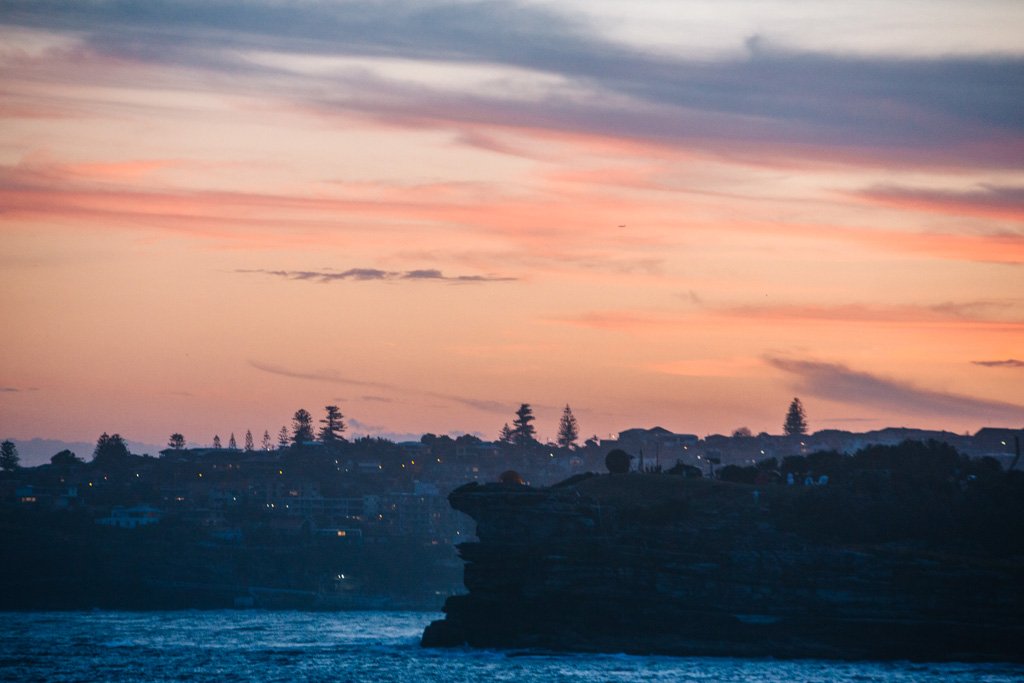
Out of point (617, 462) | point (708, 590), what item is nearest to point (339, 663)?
point (708, 590)

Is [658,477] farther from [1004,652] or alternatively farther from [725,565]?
[1004,652]

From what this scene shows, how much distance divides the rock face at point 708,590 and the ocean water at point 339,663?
9.27ft

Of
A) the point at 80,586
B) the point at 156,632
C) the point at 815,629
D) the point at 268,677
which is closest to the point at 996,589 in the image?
the point at 815,629

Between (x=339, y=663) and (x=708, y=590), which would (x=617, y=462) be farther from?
(x=339, y=663)

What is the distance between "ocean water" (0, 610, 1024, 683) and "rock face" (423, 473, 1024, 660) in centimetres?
283

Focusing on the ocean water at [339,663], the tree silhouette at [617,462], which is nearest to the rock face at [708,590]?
the ocean water at [339,663]

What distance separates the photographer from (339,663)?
97.4 m

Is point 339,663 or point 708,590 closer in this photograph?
point 339,663

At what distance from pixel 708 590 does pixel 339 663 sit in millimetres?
27743

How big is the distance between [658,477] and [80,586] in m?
90.7

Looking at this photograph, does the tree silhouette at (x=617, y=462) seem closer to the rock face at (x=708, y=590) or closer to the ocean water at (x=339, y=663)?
the rock face at (x=708, y=590)

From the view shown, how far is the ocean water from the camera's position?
89.1 metres

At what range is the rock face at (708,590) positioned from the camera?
100562 mm

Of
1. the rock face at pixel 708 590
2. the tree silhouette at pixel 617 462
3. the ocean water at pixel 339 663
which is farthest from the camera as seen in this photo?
the tree silhouette at pixel 617 462
